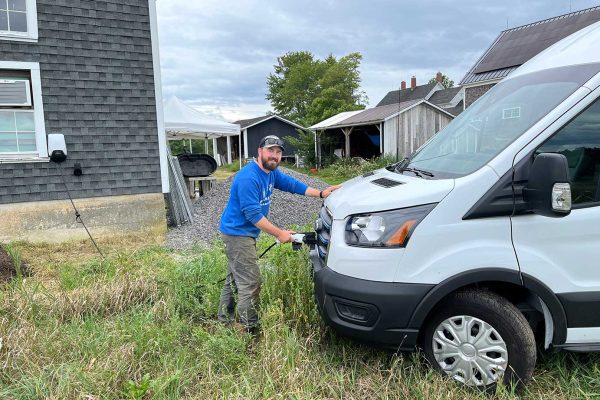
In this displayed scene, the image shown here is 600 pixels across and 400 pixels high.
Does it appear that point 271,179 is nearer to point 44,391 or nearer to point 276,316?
point 276,316

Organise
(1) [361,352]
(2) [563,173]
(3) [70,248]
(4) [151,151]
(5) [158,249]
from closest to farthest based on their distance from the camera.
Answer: (2) [563,173] → (1) [361,352] → (5) [158,249] → (3) [70,248] → (4) [151,151]

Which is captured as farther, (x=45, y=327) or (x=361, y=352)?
(x=45, y=327)

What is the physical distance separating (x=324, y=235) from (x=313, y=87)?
160ft

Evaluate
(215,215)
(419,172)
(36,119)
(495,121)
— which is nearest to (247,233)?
(419,172)

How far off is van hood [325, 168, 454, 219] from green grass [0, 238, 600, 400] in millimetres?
947

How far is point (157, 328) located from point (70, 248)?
15.9 ft

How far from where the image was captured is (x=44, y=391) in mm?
2721

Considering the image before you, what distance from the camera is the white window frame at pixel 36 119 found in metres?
7.22

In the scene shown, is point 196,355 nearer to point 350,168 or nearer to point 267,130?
point 350,168

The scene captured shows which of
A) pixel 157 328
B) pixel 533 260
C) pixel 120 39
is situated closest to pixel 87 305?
pixel 157 328

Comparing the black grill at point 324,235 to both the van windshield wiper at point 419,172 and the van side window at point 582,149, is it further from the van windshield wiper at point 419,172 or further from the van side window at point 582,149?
the van side window at point 582,149

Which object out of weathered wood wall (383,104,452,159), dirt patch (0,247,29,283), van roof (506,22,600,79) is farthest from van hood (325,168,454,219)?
weathered wood wall (383,104,452,159)

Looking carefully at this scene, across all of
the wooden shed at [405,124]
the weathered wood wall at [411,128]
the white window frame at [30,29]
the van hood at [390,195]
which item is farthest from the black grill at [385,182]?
the weathered wood wall at [411,128]

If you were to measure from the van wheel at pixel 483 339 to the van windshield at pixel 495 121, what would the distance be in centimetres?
80
